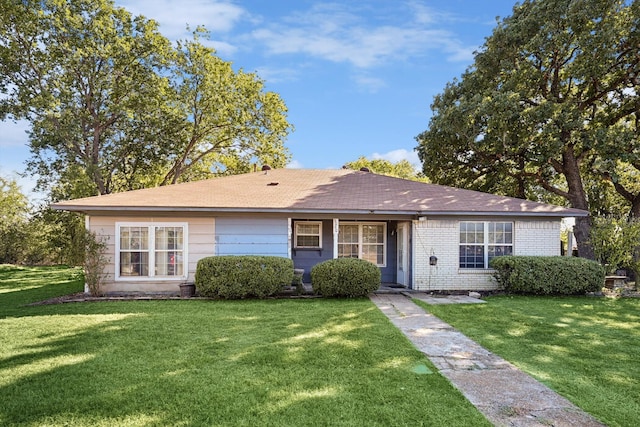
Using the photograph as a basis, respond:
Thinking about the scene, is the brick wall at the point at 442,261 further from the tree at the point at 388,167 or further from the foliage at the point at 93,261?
the tree at the point at 388,167

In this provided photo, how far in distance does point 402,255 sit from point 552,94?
10.6 metres

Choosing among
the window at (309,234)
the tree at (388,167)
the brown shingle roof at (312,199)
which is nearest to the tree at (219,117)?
the brown shingle roof at (312,199)

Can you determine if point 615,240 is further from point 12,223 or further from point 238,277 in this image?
point 12,223

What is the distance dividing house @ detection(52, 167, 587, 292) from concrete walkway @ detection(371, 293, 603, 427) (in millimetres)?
4769

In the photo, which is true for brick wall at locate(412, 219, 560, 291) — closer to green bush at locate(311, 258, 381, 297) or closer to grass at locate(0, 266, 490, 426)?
green bush at locate(311, 258, 381, 297)

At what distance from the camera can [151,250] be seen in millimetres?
11250

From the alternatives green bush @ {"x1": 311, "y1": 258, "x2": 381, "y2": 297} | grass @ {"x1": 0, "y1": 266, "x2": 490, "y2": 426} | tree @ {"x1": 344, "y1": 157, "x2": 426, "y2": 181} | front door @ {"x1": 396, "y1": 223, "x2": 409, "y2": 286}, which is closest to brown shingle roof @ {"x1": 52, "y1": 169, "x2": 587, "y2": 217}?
front door @ {"x1": 396, "y1": 223, "x2": 409, "y2": 286}

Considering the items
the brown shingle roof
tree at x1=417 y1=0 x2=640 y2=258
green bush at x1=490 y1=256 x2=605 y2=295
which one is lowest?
green bush at x1=490 y1=256 x2=605 y2=295

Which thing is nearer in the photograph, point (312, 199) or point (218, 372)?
point (218, 372)

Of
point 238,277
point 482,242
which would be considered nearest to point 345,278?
point 238,277

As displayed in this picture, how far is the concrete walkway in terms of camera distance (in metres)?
3.73

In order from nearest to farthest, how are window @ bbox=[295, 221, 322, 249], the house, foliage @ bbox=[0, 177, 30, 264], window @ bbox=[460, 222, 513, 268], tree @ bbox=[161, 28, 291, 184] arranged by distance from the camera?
the house < window @ bbox=[460, 222, 513, 268] < window @ bbox=[295, 221, 322, 249] < tree @ bbox=[161, 28, 291, 184] < foliage @ bbox=[0, 177, 30, 264]

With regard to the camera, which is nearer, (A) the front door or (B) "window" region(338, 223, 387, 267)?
(A) the front door

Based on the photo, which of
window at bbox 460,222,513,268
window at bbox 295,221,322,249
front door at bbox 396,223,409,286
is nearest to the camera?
window at bbox 460,222,513,268
